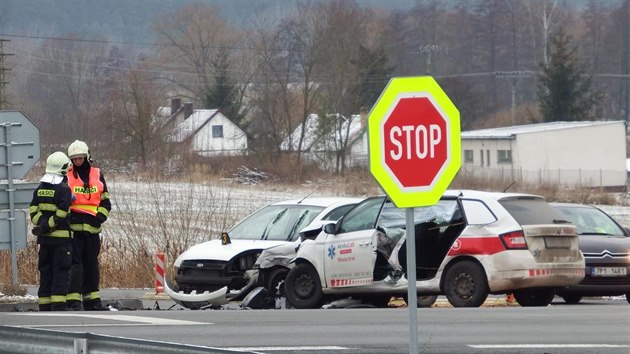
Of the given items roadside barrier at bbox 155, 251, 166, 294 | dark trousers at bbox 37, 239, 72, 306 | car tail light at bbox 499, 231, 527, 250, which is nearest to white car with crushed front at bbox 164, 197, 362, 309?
roadside barrier at bbox 155, 251, 166, 294

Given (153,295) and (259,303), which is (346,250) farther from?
(153,295)

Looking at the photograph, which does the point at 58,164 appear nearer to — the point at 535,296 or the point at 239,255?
the point at 239,255

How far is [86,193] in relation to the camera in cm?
1490

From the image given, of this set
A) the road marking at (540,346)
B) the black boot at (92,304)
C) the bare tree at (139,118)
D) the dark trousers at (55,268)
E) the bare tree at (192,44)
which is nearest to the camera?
the road marking at (540,346)

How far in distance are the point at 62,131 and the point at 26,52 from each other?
45667 mm

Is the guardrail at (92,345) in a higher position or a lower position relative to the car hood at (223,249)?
lower

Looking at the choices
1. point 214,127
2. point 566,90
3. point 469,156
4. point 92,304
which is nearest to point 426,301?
point 92,304

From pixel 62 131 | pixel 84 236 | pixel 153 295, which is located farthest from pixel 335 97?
pixel 84 236

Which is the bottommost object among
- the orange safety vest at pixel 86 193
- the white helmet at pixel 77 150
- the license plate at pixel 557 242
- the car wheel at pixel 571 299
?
the car wheel at pixel 571 299

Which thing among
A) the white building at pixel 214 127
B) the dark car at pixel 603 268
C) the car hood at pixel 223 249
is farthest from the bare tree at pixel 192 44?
the dark car at pixel 603 268

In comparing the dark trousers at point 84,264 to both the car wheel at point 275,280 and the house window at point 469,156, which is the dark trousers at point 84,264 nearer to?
the car wheel at point 275,280

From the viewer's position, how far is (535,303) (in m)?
16.8

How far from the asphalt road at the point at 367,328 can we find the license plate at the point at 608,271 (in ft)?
9.24

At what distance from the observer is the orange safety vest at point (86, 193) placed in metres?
14.9
